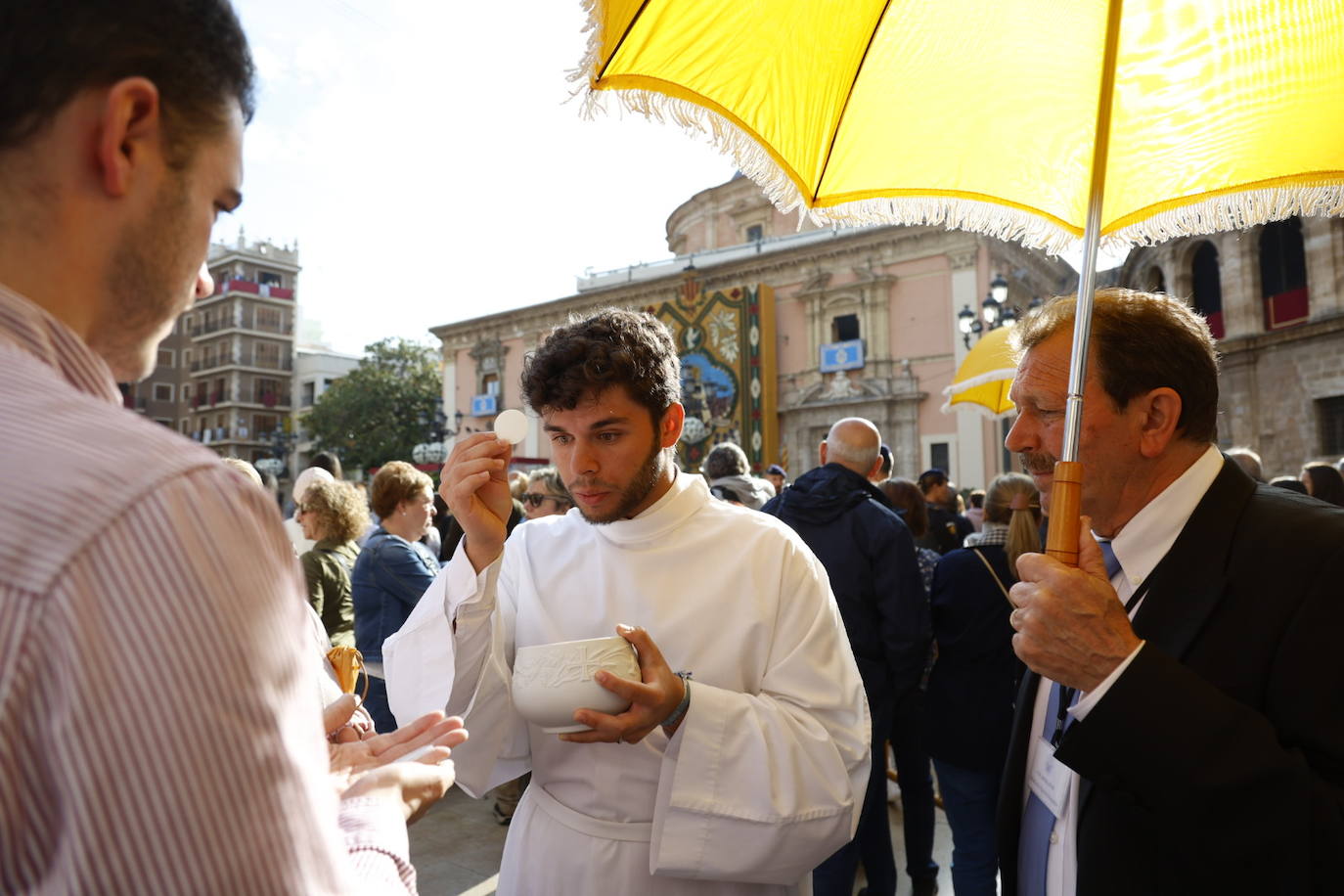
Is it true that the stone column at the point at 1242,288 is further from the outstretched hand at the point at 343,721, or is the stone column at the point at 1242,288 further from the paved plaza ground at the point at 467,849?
the outstretched hand at the point at 343,721

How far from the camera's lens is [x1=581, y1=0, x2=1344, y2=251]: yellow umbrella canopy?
5.49 feet

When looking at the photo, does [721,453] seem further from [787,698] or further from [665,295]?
[665,295]

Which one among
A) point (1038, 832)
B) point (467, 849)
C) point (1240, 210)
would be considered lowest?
point (467, 849)

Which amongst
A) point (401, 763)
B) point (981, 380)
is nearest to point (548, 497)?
point (981, 380)

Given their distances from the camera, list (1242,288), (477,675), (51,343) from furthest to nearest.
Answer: (1242,288) < (477,675) < (51,343)

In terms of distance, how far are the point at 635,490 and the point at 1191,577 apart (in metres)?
1.15

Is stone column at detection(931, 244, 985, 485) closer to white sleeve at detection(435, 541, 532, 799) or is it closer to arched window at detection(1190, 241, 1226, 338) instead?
arched window at detection(1190, 241, 1226, 338)

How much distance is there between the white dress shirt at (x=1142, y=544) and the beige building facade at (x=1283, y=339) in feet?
47.9

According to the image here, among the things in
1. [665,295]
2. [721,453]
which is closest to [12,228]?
[721,453]

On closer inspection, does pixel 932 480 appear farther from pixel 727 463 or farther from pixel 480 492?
pixel 480 492

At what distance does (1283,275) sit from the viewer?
15.2 meters

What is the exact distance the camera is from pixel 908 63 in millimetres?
1889

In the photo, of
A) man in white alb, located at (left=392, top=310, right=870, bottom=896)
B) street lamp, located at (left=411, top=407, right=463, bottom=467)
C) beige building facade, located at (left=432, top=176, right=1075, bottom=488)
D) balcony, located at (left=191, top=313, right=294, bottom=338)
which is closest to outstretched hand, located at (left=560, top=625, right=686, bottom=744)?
man in white alb, located at (left=392, top=310, right=870, bottom=896)

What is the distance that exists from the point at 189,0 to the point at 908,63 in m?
1.60
